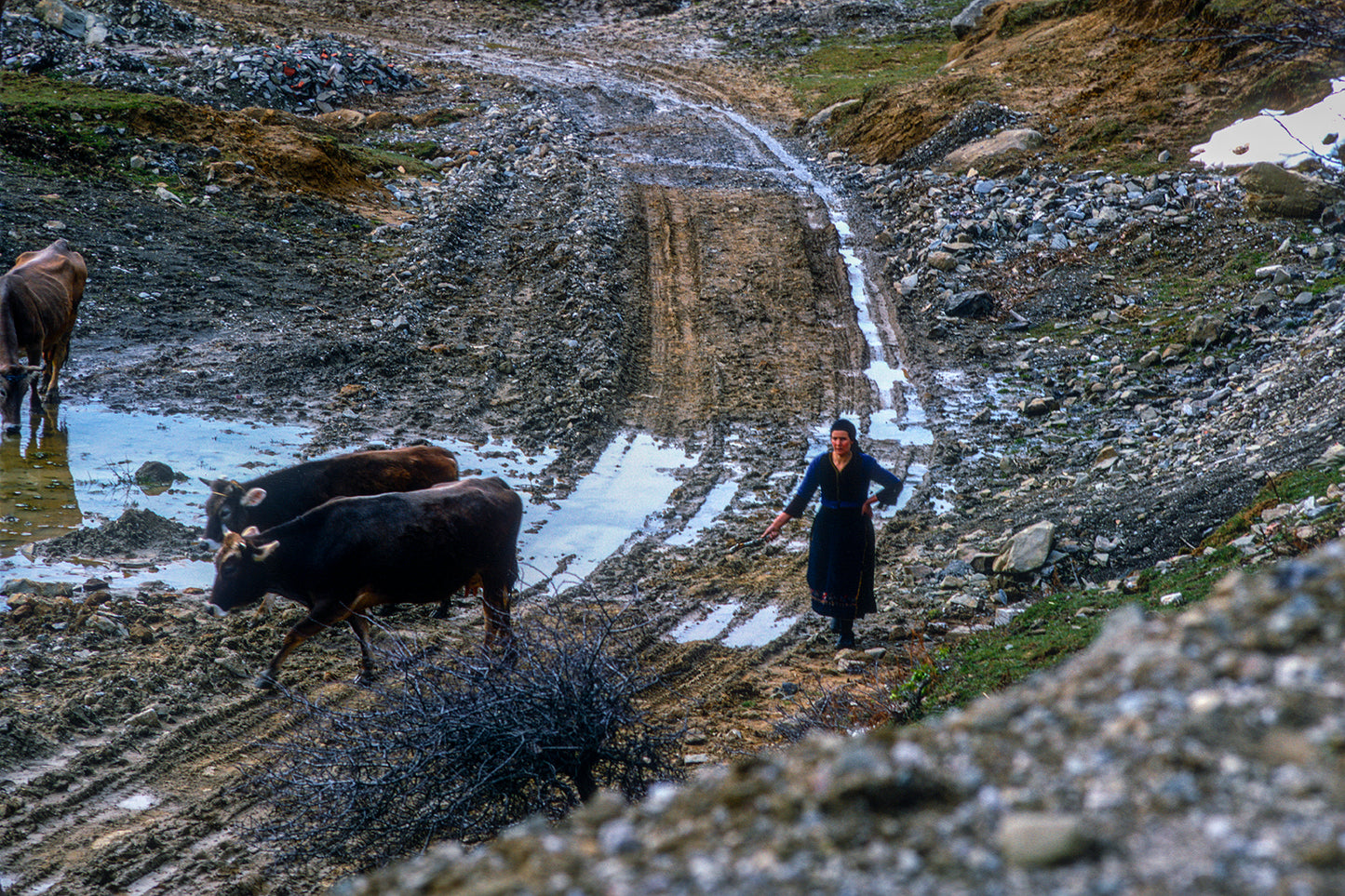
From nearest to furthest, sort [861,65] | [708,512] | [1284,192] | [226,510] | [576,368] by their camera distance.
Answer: [226,510] < [708,512] < [576,368] < [1284,192] < [861,65]

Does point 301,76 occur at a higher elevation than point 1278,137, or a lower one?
higher

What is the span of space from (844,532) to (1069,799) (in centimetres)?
543

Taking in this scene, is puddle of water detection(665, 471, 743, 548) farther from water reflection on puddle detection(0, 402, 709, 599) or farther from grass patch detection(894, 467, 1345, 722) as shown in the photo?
grass patch detection(894, 467, 1345, 722)

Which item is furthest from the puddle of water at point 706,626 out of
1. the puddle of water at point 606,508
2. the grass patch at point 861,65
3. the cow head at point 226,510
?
the grass patch at point 861,65

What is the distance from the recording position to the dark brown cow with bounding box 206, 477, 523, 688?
6859 millimetres

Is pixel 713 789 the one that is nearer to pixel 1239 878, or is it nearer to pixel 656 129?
pixel 1239 878

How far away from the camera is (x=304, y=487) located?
7977 mm

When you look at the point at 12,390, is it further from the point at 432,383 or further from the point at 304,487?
the point at 304,487

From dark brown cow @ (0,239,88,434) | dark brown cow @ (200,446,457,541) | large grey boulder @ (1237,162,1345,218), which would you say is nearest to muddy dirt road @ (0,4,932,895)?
dark brown cow @ (0,239,88,434)

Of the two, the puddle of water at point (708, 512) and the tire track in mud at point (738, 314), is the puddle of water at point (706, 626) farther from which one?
the tire track in mud at point (738, 314)

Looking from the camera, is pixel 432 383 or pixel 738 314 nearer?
pixel 432 383

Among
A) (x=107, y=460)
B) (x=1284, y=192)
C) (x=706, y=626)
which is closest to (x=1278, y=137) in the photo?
(x=1284, y=192)

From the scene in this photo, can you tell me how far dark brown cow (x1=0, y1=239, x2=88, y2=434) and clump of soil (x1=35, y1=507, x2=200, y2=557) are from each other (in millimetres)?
2730

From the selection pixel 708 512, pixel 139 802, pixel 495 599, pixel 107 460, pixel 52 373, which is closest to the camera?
pixel 139 802
